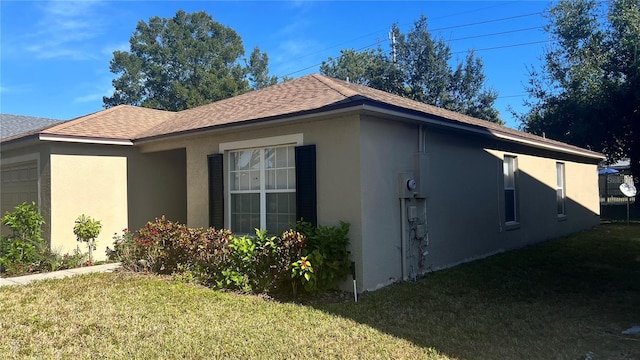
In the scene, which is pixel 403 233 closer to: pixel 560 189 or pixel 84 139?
pixel 84 139

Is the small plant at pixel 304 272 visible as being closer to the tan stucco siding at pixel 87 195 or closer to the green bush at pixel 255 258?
the green bush at pixel 255 258

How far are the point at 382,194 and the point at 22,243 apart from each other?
7.75 m

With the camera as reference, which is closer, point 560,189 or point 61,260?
point 61,260

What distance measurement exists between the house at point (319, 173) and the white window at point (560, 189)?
0.98 metres

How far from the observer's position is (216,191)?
945 cm

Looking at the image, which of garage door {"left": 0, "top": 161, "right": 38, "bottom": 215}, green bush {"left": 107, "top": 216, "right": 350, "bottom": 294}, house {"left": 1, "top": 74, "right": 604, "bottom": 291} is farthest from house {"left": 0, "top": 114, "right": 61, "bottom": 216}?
green bush {"left": 107, "top": 216, "right": 350, "bottom": 294}

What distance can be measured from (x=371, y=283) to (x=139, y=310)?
357 cm

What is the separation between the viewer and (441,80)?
32625mm

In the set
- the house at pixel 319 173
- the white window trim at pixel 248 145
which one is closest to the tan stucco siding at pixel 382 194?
the house at pixel 319 173

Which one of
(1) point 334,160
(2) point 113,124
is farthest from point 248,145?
(2) point 113,124

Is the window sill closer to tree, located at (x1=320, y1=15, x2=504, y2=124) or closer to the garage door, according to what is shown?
the garage door

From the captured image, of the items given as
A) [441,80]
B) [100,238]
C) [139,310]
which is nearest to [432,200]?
[139,310]

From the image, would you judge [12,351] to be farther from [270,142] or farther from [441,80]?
[441,80]

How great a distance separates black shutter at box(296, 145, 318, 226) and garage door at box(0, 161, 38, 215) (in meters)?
7.24
